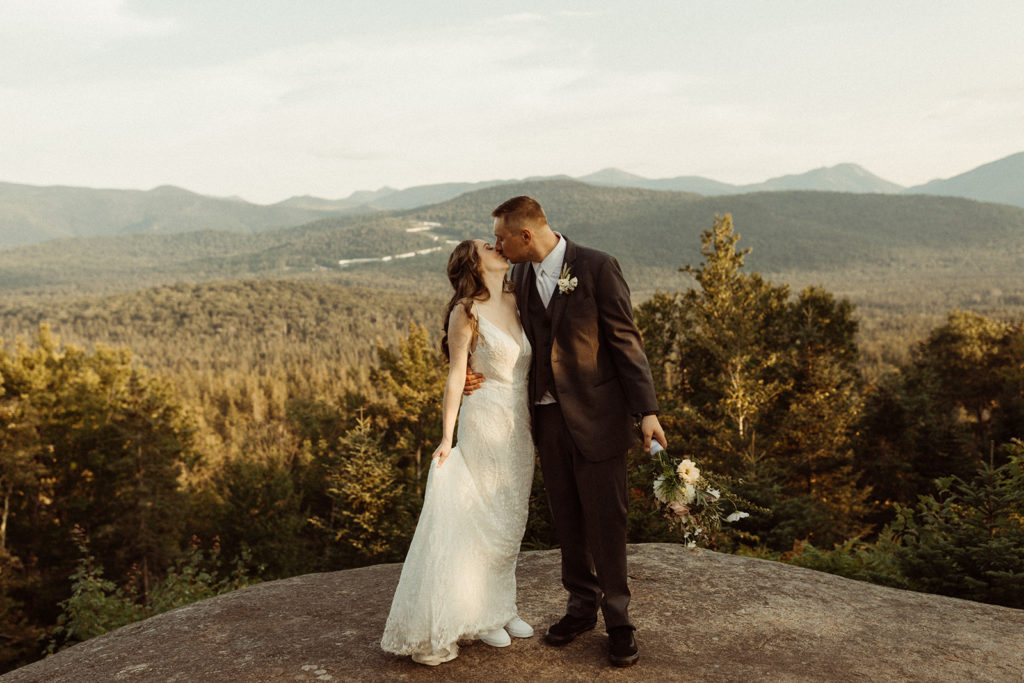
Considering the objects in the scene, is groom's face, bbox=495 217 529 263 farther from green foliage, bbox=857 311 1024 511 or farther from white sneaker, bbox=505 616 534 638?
green foliage, bbox=857 311 1024 511

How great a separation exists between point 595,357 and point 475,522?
1.39 metres

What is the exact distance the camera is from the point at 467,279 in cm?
449

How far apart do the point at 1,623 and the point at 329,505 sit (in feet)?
55.4

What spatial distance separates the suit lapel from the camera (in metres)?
4.48

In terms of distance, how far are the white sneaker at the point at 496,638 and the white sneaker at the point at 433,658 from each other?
0.96 ft

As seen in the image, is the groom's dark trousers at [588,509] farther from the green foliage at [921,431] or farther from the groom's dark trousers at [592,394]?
the green foliage at [921,431]

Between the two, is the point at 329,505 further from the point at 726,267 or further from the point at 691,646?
the point at 691,646

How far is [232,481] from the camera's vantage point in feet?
104

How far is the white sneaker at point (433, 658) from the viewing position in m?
4.40

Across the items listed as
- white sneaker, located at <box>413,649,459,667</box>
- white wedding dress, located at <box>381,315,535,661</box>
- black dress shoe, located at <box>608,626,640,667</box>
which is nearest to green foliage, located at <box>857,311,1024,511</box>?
black dress shoe, located at <box>608,626,640,667</box>

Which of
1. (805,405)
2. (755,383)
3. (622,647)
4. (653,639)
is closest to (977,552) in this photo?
(653,639)

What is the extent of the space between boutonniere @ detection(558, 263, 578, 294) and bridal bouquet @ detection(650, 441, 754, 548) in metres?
1.18

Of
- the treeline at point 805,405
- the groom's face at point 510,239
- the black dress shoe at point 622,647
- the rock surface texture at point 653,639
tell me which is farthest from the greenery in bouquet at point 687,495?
the treeline at point 805,405

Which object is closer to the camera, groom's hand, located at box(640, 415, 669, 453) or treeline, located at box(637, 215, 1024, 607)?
groom's hand, located at box(640, 415, 669, 453)
